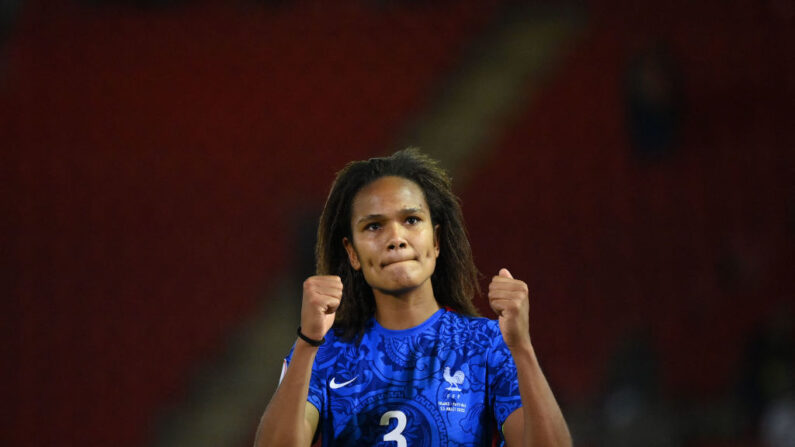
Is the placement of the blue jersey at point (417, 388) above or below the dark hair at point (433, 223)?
below

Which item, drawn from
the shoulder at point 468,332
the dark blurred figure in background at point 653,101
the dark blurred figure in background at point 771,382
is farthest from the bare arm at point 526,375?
the dark blurred figure in background at point 653,101

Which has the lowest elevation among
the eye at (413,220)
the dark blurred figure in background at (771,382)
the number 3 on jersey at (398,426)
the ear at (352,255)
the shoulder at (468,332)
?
the dark blurred figure in background at (771,382)

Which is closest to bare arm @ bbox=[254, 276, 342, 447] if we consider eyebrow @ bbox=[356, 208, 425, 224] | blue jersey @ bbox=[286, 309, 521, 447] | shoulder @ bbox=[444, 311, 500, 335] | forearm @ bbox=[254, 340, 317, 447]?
forearm @ bbox=[254, 340, 317, 447]

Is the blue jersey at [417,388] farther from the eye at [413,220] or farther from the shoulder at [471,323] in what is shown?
the eye at [413,220]

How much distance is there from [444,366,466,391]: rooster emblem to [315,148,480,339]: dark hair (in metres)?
0.22

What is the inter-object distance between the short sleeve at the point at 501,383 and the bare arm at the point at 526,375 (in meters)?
0.11

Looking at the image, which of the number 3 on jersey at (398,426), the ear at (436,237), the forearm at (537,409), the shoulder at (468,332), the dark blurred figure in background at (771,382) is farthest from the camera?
the dark blurred figure in background at (771,382)

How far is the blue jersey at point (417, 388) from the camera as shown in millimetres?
1795

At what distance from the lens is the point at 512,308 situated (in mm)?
1637

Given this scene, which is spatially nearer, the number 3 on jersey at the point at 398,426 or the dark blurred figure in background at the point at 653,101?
the number 3 on jersey at the point at 398,426

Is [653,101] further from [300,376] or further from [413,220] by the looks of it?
[300,376]

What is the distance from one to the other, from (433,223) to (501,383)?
0.43 metres

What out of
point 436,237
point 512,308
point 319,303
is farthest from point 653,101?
point 319,303

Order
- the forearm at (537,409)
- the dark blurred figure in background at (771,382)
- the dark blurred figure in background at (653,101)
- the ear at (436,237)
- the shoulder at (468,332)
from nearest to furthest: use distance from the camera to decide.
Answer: the forearm at (537,409), the shoulder at (468,332), the ear at (436,237), the dark blurred figure in background at (771,382), the dark blurred figure in background at (653,101)
